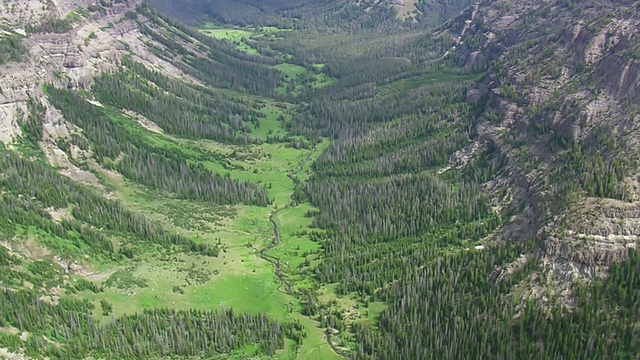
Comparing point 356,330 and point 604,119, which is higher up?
point 604,119

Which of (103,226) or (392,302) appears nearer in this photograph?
(392,302)

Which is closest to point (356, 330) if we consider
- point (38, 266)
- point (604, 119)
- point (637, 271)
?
point (637, 271)

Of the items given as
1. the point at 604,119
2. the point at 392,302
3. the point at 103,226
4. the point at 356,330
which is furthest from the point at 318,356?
the point at 604,119

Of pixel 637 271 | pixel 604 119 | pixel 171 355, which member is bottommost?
pixel 171 355

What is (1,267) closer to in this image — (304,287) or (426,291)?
(304,287)

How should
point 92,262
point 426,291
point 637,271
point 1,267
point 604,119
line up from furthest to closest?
point 604,119 < point 92,262 < point 426,291 < point 1,267 < point 637,271

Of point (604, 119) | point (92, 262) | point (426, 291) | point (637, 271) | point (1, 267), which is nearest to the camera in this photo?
point (637, 271)

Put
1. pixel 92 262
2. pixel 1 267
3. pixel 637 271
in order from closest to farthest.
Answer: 1. pixel 637 271
2. pixel 1 267
3. pixel 92 262

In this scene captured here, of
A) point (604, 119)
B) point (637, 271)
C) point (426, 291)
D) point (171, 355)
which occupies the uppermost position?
point (604, 119)

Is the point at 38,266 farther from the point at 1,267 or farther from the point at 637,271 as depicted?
the point at 637,271
